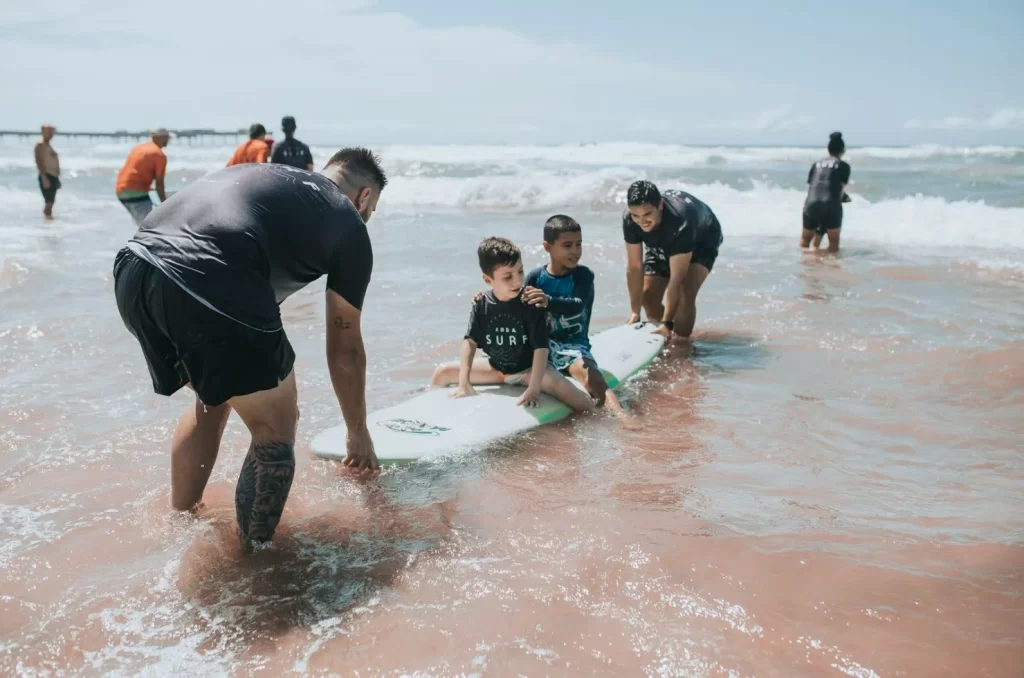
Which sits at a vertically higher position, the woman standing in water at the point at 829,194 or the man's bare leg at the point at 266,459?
the woman standing in water at the point at 829,194

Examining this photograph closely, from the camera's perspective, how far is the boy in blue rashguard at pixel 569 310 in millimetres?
4715

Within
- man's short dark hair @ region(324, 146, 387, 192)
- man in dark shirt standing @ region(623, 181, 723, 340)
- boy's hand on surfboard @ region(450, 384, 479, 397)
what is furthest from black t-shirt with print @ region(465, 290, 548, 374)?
man in dark shirt standing @ region(623, 181, 723, 340)

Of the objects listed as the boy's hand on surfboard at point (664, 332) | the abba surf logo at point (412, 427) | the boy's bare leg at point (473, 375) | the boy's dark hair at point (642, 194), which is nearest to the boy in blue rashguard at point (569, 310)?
the boy's bare leg at point (473, 375)

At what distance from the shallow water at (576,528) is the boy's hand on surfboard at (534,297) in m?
0.68

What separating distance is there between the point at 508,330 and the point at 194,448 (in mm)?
1918

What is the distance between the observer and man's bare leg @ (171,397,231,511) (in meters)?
3.09

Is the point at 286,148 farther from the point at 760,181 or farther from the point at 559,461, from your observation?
the point at 760,181

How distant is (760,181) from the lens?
2152cm

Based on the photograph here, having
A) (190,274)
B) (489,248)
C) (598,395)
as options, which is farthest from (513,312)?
(190,274)

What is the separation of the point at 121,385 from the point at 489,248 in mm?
2472

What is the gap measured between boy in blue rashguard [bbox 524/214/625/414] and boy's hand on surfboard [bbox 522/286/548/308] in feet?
1.13

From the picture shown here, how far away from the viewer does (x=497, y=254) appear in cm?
434

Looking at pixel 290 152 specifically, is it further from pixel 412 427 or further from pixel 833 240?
pixel 833 240

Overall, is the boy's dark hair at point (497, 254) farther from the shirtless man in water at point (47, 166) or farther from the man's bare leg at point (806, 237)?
the shirtless man in water at point (47, 166)
